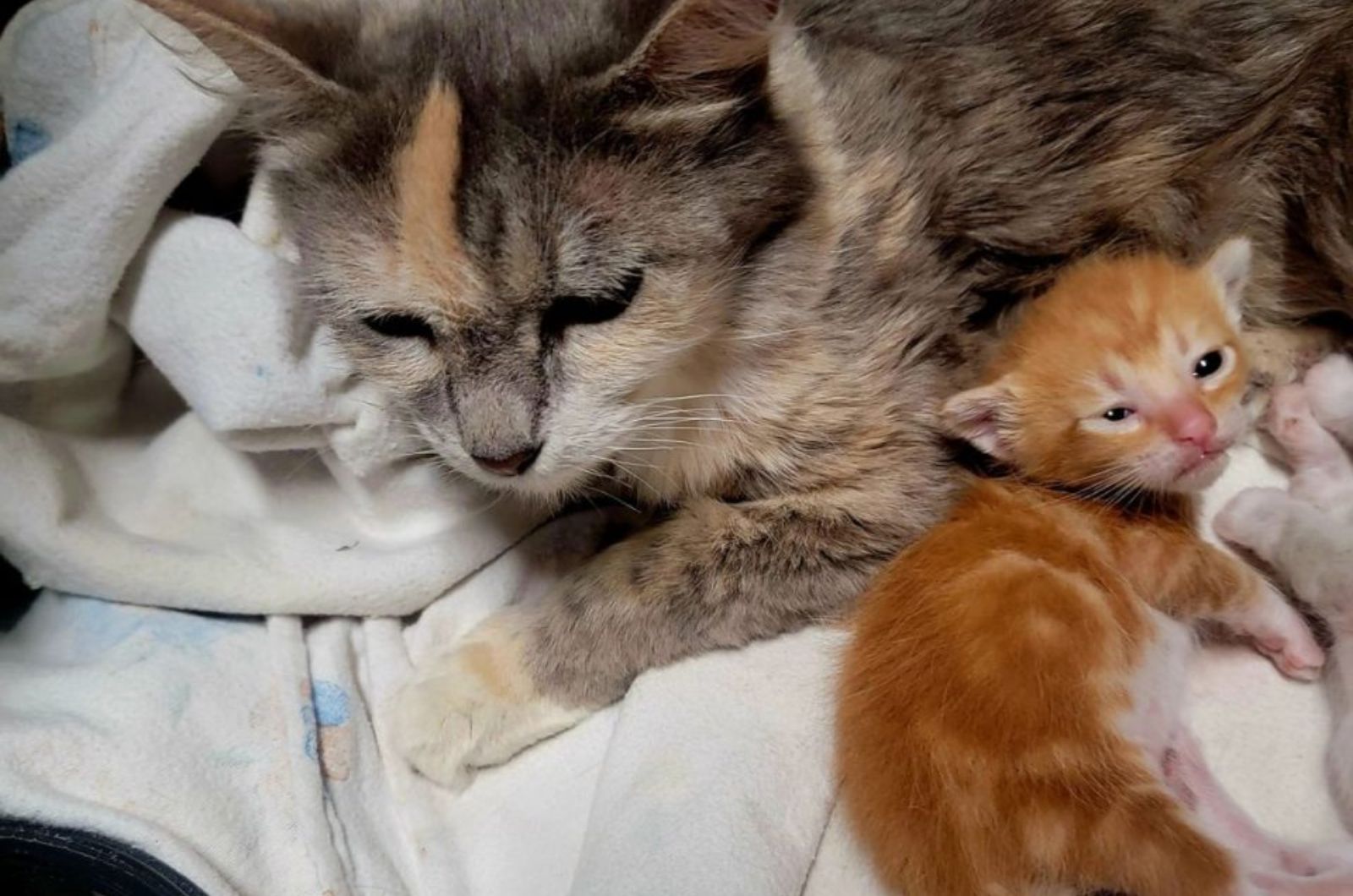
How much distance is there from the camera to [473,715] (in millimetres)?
1453

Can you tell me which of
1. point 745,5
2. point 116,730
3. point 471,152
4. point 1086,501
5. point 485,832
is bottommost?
A: point 485,832

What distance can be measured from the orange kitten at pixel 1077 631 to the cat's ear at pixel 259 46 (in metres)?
0.81

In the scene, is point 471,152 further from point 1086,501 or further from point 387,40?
point 1086,501

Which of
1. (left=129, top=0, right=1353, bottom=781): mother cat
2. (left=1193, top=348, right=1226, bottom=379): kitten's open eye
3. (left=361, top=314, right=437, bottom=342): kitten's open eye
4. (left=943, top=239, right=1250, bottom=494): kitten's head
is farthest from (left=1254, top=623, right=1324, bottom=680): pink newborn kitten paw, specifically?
(left=361, top=314, right=437, bottom=342): kitten's open eye

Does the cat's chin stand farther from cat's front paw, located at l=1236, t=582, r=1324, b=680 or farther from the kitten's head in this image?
cat's front paw, located at l=1236, t=582, r=1324, b=680

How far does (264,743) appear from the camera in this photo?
4.81ft

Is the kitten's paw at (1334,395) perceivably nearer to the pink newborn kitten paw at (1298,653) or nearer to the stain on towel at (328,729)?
the pink newborn kitten paw at (1298,653)

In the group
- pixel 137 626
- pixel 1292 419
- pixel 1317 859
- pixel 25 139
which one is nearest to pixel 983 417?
pixel 1292 419

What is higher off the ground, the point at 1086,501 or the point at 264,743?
the point at 1086,501

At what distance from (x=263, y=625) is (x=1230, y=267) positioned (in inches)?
51.5

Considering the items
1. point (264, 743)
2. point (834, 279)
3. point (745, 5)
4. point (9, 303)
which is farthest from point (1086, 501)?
point (9, 303)

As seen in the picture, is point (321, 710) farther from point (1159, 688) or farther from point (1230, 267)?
point (1230, 267)

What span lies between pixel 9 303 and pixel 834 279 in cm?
102

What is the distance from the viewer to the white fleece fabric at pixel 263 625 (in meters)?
1.36
